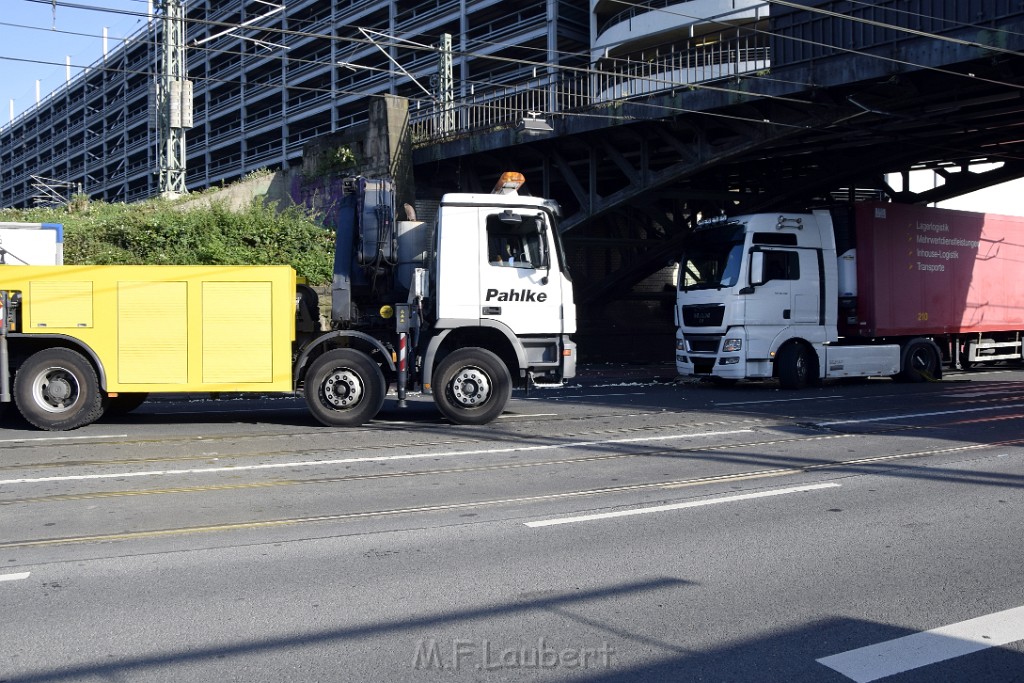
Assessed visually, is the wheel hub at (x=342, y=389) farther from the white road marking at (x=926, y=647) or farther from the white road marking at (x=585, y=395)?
the white road marking at (x=926, y=647)

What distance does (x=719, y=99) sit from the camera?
1952 centimetres

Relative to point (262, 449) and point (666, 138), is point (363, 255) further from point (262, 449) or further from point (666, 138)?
point (666, 138)

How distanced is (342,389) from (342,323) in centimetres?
97

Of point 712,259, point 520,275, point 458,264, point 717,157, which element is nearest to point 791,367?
point 712,259

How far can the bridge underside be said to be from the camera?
18.7 m

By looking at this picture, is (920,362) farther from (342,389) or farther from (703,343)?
(342,389)

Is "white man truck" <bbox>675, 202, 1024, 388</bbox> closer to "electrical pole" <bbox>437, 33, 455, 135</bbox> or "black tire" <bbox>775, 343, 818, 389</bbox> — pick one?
"black tire" <bbox>775, 343, 818, 389</bbox>

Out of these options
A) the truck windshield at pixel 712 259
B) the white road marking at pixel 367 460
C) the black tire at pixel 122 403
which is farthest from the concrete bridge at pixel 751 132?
the black tire at pixel 122 403

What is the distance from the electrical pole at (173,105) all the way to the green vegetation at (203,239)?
8687 millimetres

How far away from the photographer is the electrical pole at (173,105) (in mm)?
30080

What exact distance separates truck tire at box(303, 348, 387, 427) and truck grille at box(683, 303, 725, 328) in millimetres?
8090

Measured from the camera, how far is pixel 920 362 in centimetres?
1980

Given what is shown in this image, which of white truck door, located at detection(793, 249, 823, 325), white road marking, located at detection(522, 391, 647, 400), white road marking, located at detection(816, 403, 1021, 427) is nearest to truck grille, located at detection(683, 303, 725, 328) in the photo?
white truck door, located at detection(793, 249, 823, 325)

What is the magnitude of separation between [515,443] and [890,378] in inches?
551
